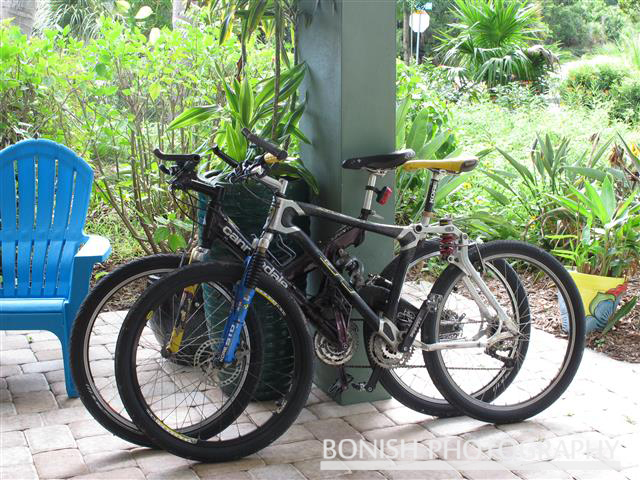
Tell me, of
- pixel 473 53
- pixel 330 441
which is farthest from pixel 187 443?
pixel 473 53

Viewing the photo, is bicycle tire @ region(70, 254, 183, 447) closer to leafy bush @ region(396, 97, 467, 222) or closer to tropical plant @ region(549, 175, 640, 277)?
leafy bush @ region(396, 97, 467, 222)

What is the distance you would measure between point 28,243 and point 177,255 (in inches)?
49.5

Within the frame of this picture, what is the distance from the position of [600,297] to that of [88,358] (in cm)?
268

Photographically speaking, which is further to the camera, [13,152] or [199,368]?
[13,152]

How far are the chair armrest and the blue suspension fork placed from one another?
0.88 meters

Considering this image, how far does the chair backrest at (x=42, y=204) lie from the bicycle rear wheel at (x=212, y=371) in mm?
971

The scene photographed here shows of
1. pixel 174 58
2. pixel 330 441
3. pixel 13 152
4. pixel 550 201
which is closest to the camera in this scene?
pixel 330 441

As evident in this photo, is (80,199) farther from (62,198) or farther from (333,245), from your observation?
(333,245)

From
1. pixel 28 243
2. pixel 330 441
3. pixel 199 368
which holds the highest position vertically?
pixel 28 243

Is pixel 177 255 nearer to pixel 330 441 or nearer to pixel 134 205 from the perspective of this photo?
pixel 330 441

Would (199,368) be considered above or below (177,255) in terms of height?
below

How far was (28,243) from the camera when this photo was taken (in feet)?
12.9

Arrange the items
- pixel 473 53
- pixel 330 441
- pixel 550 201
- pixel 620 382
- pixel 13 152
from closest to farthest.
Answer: pixel 330 441, pixel 620 382, pixel 13 152, pixel 550 201, pixel 473 53

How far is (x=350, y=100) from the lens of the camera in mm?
3256
